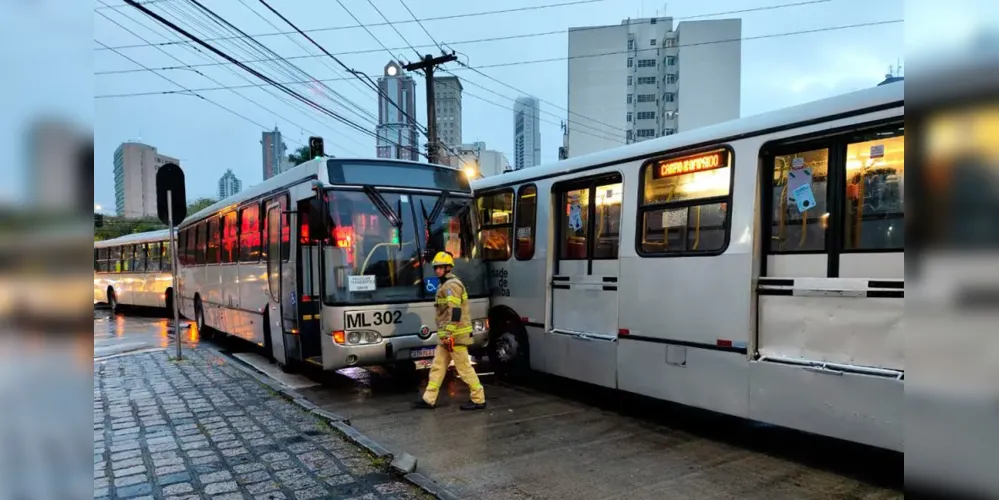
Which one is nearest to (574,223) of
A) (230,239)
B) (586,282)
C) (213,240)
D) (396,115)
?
(586,282)

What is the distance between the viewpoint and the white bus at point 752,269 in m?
4.73

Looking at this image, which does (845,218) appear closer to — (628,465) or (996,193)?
(628,465)

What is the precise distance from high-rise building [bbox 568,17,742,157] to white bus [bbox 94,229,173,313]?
53.0 meters

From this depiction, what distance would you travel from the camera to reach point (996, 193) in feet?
2.99

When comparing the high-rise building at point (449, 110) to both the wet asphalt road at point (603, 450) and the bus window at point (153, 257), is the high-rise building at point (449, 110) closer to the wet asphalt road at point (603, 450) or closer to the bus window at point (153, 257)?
the bus window at point (153, 257)

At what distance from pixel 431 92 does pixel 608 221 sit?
15.3 m

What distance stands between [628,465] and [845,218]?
Result: 2.94m

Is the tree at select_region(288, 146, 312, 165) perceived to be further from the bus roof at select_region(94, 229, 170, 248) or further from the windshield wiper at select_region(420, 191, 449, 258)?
the windshield wiper at select_region(420, 191, 449, 258)

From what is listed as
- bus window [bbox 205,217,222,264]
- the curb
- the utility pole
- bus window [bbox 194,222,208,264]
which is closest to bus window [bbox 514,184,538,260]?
the curb

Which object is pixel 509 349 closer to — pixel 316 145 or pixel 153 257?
pixel 316 145

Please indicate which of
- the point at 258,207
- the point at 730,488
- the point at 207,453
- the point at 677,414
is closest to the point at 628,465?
the point at 730,488

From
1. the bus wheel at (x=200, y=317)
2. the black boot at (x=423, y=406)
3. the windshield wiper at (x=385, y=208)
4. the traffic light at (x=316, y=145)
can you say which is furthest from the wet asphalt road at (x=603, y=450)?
the bus wheel at (x=200, y=317)

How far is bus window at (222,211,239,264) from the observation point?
11118mm

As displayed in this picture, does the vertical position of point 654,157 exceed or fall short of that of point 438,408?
it exceeds it
